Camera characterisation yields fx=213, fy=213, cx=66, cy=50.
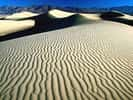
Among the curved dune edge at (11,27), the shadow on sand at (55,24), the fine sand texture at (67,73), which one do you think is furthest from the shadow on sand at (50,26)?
the fine sand texture at (67,73)

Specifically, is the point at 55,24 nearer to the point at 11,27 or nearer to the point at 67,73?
the point at 11,27

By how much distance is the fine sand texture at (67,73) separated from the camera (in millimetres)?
4742

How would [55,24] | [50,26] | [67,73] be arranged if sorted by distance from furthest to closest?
[55,24] → [50,26] → [67,73]

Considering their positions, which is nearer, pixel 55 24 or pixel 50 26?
pixel 50 26

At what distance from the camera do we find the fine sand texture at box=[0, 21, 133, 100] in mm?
4742

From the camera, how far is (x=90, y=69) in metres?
6.41

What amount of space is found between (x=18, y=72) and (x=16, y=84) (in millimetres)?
980

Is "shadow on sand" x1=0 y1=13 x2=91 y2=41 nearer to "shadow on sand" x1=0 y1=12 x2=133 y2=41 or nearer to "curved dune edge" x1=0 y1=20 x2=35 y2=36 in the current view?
"shadow on sand" x1=0 y1=12 x2=133 y2=41

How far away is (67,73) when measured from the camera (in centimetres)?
609

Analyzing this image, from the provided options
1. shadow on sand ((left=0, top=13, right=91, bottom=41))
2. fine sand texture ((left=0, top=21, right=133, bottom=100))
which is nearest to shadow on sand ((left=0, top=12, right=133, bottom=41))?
shadow on sand ((left=0, top=13, right=91, bottom=41))

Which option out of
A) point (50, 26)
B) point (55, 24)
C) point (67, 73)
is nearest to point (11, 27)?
point (50, 26)

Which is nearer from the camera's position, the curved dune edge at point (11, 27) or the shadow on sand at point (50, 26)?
the shadow on sand at point (50, 26)

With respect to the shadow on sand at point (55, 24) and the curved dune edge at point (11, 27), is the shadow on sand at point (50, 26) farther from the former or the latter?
the curved dune edge at point (11, 27)

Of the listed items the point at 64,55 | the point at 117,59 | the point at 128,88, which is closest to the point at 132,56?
the point at 117,59
